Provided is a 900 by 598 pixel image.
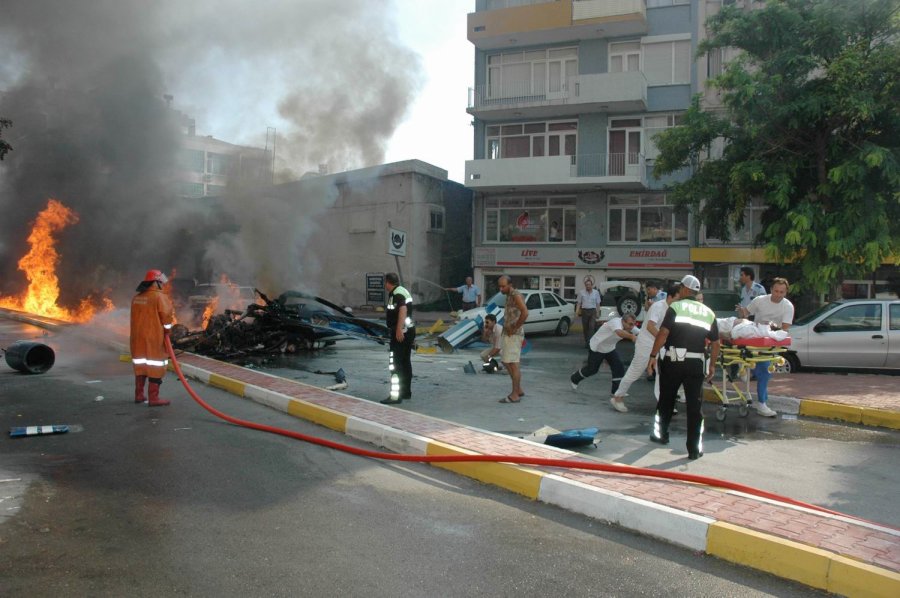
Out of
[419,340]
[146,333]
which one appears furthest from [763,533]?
[419,340]

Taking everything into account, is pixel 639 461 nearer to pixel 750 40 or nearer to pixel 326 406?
pixel 326 406

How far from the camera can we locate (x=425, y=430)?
6.05 metres

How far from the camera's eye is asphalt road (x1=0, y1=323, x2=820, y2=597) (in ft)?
10.6

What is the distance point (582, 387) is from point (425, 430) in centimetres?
398

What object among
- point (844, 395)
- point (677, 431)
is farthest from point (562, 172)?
point (677, 431)

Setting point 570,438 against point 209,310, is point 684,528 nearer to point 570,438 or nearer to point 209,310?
point 570,438

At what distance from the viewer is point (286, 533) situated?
3820mm

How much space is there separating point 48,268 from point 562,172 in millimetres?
17742

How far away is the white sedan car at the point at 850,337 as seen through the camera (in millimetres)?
10117

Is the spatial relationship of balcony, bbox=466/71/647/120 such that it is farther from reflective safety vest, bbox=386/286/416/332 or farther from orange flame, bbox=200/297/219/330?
reflective safety vest, bbox=386/286/416/332

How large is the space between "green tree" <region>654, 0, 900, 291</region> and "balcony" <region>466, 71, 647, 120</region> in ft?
26.7

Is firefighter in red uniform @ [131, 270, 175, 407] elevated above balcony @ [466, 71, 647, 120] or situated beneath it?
situated beneath

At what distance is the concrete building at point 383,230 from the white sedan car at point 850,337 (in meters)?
15.6

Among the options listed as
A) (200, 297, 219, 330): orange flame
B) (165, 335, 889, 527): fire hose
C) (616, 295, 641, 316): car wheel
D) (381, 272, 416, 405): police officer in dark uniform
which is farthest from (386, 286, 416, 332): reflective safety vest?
(616, 295, 641, 316): car wheel
